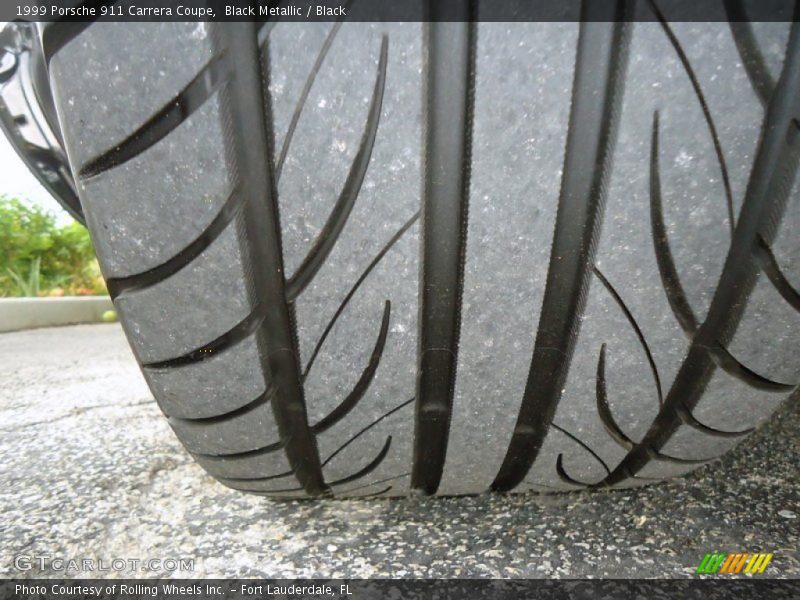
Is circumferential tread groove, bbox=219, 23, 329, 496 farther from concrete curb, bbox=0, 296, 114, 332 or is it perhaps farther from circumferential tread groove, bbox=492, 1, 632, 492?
concrete curb, bbox=0, 296, 114, 332

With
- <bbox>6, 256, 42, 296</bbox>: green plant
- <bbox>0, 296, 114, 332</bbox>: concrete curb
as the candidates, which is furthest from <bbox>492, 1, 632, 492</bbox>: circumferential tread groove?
<bbox>6, 256, 42, 296</bbox>: green plant

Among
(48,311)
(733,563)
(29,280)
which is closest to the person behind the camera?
(733,563)

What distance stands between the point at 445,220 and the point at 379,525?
42 cm

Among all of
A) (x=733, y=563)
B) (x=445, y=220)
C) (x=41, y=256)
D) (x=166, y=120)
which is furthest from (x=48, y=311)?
(x=733, y=563)

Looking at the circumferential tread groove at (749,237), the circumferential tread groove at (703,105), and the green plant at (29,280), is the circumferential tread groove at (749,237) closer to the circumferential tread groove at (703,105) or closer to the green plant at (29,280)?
the circumferential tread groove at (703,105)

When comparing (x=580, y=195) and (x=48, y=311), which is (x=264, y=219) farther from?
(x=48, y=311)

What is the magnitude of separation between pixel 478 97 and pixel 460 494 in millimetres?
493

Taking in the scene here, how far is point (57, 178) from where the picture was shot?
71 cm

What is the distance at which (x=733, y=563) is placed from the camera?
22.3 inches

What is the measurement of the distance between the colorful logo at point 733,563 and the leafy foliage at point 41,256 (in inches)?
210

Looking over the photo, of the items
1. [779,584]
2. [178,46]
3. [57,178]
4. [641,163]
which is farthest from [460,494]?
[57,178]

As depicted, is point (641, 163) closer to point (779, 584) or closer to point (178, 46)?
point (178, 46)

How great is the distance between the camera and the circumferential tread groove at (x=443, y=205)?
1.23 feet

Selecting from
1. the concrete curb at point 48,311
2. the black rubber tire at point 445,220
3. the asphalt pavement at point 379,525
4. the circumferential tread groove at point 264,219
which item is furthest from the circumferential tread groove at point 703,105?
the concrete curb at point 48,311
